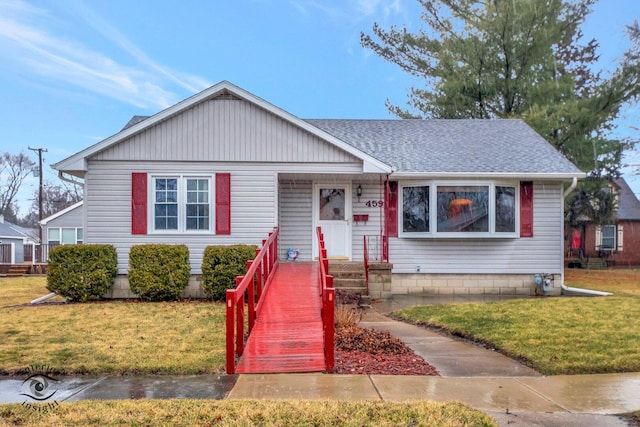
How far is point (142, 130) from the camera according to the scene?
1144cm

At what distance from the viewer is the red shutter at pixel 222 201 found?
38.2 feet

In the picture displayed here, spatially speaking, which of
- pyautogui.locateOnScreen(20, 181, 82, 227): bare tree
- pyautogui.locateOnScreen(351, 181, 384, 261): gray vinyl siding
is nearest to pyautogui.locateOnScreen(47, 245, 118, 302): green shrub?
pyautogui.locateOnScreen(351, 181, 384, 261): gray vinyl siding

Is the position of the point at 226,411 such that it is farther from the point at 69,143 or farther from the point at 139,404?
the point at 69,143

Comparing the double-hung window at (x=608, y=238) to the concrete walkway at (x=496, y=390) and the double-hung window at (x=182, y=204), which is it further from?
the concrete walkway at (x=496, y=390)

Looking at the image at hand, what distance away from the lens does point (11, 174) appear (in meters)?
52.8

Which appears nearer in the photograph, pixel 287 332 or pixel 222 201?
pixel 287 332

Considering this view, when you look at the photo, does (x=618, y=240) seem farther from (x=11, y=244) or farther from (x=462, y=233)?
(x=11, y=244)

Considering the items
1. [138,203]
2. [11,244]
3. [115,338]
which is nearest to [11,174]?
[11,244]

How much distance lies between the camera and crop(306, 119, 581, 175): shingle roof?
41.3 ft

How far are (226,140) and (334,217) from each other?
3691 millimetres

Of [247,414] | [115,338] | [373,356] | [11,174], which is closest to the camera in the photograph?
[247,414]

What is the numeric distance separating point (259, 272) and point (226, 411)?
471 centimetres

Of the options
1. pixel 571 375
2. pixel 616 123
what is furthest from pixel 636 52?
pixel 571 375

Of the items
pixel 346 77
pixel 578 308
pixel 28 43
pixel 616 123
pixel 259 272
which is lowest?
pixel 578 308
